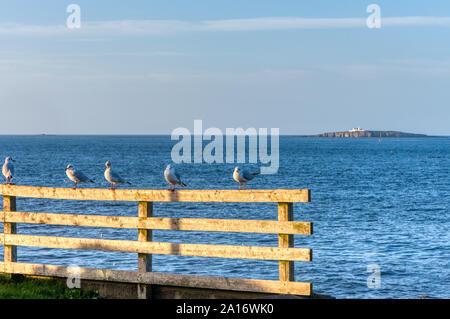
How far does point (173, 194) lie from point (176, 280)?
4.36 feet

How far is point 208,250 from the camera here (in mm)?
9547

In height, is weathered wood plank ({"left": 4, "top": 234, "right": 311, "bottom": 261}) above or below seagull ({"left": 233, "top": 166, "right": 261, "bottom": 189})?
below

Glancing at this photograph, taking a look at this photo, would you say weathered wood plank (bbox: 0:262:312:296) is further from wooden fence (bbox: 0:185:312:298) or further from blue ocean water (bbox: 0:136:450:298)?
blue ocean water (bbox: 0:136:450:298)

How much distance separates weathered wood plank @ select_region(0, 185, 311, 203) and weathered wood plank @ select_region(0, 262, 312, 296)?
3.81 feet

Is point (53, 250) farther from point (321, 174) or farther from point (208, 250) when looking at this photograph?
point (321, 174)

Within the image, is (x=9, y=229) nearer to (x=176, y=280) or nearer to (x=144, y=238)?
(x=144, y=238)

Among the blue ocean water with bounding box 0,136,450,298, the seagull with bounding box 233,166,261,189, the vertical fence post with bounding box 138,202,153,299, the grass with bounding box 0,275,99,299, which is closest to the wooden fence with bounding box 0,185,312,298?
the vertical fence post with bounding box 138,202,153,299

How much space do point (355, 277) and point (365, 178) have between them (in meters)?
62.6

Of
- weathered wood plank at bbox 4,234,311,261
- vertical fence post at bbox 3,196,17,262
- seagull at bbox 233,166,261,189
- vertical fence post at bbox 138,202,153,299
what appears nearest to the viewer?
weathered wood plank at bbox 4,234,311,261

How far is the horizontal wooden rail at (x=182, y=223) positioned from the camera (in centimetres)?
902

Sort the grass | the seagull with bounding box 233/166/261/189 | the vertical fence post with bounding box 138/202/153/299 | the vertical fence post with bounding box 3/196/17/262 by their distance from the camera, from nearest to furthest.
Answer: the grass
the vertical fence post with bounding box 138/202/153/299
the vertical fence post with bounding box 3/196/17/262
the seagull with bounding box 233/166/261/189

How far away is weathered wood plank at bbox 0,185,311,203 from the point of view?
9023 mm

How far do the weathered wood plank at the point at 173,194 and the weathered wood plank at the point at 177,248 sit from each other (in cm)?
70

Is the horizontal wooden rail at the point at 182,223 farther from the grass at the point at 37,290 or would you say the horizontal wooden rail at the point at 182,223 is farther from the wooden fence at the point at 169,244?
the grass at the point at 37,290
